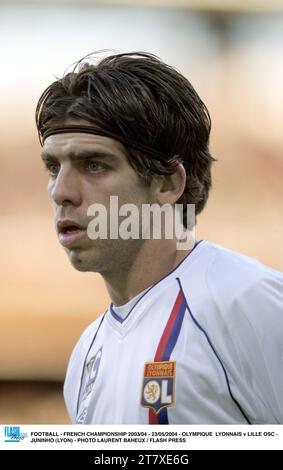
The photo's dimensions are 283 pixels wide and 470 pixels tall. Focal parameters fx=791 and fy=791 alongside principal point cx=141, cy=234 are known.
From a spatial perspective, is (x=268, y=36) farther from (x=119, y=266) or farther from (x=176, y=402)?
(x=176, y=402)

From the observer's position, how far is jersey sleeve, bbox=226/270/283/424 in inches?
50.4

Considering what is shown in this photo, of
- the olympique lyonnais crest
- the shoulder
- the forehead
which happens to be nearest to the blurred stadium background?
the shoulder

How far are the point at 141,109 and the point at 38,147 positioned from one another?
912mm

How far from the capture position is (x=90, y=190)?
4.63 ft

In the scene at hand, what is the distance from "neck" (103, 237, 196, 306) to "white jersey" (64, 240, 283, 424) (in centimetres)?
2

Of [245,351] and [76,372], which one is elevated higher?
[76,372]

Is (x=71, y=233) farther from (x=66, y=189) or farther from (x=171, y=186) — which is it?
(x=171, y=186)

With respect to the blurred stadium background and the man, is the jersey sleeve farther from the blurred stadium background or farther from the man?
the blurred stadium background

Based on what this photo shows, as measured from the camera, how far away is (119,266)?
4.75 feet

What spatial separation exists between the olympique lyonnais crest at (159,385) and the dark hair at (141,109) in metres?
0.33

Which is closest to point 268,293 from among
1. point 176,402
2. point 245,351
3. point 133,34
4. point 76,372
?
point 245,351

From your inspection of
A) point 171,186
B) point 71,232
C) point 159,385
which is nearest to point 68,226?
point 71,232

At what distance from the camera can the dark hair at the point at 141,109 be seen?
144cm
